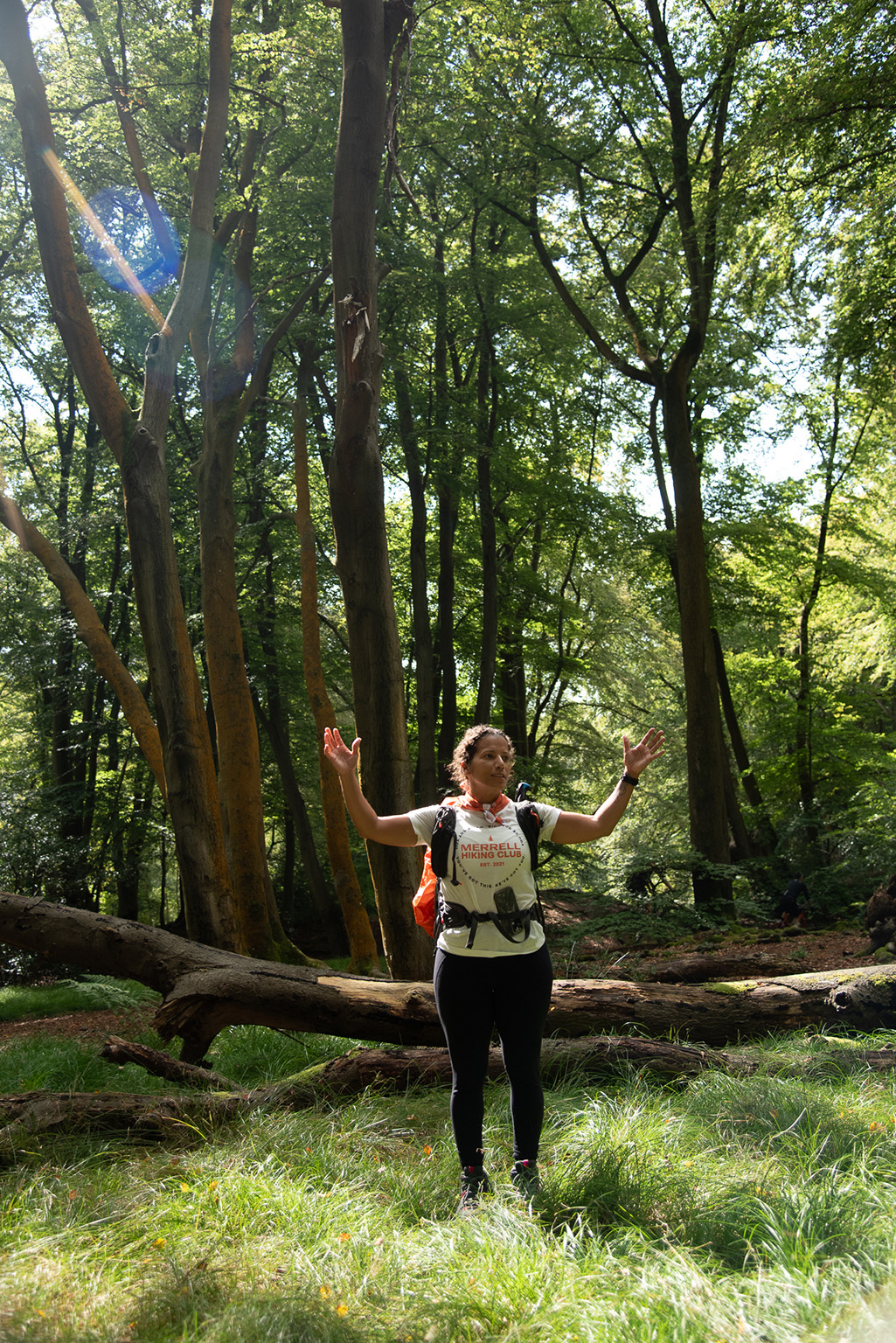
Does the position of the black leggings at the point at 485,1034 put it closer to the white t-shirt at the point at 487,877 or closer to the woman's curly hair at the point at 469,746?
the white t-shirt at the point at 487,877

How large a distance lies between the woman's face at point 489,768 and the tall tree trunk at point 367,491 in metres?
3.06

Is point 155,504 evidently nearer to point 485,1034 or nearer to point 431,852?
point 431,852

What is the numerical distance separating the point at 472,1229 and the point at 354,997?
2.76m

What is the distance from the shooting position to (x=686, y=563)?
14.8 m

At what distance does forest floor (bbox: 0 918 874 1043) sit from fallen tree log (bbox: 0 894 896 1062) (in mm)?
1107

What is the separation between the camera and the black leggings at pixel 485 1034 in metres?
3.39

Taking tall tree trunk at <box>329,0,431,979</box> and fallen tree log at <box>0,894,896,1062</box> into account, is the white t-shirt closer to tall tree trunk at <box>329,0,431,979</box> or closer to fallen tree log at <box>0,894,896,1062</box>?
fallen tree log at <box>0,894,896,1062</box>

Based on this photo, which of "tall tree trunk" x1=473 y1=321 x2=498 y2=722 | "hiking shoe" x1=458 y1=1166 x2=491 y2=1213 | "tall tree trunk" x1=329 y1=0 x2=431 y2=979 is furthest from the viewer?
"tall tree trunk" x1=473 y1=321 x2=498 y2=722

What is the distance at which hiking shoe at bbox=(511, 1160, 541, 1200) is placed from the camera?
327cm

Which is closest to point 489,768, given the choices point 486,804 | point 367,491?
point 486,804

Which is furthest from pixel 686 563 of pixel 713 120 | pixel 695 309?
pixel 713 120

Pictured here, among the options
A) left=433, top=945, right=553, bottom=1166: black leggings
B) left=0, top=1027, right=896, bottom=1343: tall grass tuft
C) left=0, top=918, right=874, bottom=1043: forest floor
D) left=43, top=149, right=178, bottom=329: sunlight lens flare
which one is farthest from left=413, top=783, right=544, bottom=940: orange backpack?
left=43, top=149, right=178, bottom=329: sunlight lens flare

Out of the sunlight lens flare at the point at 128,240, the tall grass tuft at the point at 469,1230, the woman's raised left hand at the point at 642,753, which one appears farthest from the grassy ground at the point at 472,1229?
the sunlight lens flare at the point at 128,240

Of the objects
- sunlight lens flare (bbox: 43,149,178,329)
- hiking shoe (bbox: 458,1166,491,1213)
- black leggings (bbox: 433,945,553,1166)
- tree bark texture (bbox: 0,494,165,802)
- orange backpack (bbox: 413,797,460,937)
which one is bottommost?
hiking shoe (bbox: 458,1166,491,1213)
